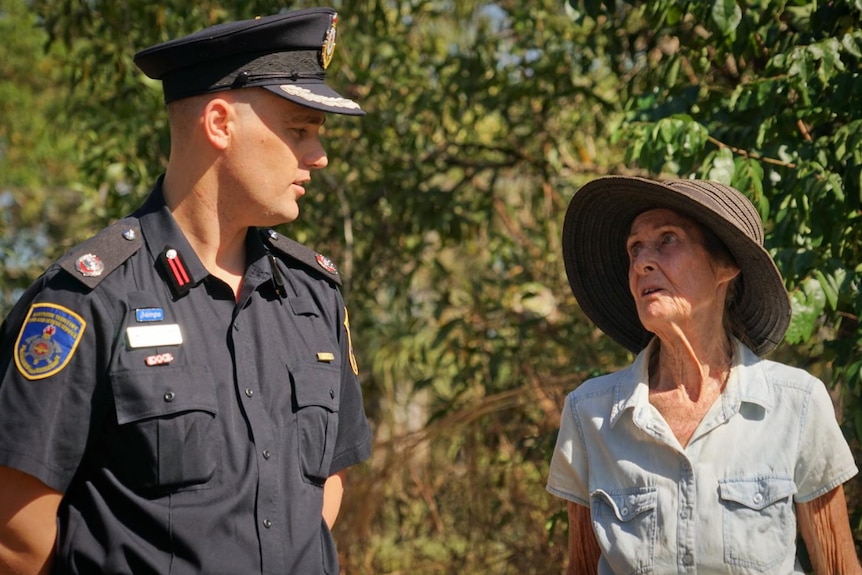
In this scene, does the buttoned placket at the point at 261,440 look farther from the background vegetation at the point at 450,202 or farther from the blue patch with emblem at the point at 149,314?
the background vegetation at the point at 450,202

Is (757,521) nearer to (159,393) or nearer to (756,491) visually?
(756,491)

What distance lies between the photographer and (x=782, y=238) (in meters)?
3.48

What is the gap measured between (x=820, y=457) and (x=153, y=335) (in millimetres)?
1437

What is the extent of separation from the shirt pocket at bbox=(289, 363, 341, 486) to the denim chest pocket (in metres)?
0.25

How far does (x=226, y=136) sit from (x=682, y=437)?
3.94ft

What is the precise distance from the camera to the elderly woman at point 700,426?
255 centimetres

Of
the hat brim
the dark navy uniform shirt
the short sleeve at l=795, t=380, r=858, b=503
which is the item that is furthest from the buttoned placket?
the short sleeve at l=795, t=380, r=858, b=503

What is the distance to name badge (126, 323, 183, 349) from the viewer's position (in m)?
2.36

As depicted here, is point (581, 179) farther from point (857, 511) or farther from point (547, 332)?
point (857, 511)

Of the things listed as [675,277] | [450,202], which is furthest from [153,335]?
[450,202]

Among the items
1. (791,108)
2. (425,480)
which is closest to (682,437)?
(791,108)

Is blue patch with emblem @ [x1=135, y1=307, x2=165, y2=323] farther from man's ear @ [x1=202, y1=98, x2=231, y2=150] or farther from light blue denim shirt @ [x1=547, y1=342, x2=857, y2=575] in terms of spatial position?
light blue denim shirt @ [x1=547, y1=342, x2=857, y2=575]

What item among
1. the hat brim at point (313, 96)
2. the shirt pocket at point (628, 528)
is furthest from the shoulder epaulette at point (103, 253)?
the shirt pocket at point (628, 528)

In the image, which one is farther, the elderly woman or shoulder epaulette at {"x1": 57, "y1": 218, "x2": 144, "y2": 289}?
the elderly woman
